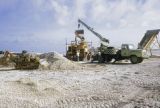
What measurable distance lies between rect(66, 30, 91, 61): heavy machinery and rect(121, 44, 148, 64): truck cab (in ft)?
22.3

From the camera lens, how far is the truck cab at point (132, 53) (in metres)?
35.4

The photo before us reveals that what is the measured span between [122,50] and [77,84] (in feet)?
62.7

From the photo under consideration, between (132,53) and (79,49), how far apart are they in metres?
8.42

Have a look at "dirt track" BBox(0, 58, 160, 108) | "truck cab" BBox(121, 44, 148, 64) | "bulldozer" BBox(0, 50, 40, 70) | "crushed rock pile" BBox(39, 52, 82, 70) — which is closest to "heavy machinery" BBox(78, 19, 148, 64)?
"truck cab" BBox(121, 44, 148, 64)

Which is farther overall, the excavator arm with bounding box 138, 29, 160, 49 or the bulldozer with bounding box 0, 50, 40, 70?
the excavator arm with bounding box 138, 29, 160, 49

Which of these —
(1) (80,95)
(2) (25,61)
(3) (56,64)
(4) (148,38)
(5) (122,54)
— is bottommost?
(1) (80,95)

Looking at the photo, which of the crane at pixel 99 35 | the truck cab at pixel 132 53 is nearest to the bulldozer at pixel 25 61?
the truck cab at pixel 132 53

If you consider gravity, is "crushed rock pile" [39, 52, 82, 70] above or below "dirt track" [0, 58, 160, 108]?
above

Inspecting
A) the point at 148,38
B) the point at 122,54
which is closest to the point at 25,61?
the point at 122,54

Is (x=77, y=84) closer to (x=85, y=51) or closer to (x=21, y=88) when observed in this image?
(x=21, y=88)

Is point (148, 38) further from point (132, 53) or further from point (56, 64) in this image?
point (56, 64)

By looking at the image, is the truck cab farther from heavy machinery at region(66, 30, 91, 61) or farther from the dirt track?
the dirt track

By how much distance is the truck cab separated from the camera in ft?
116

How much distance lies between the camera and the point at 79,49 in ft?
139
